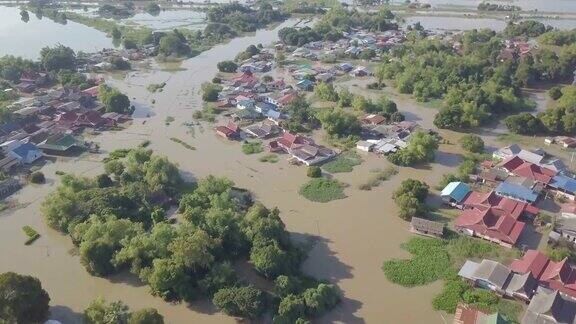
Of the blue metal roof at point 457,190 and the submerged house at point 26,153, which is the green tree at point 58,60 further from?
the blue metal roof at point 457,190

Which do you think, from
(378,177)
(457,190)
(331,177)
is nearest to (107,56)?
(331,177)

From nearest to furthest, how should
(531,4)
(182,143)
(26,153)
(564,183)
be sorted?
(564,183)
(26,153)
(182,143)
(531,4)

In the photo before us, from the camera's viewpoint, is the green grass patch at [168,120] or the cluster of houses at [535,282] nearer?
the cluster of houses at [535,282]

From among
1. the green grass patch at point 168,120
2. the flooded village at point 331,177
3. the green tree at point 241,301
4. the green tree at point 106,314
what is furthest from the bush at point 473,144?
the green tree at point 106,314

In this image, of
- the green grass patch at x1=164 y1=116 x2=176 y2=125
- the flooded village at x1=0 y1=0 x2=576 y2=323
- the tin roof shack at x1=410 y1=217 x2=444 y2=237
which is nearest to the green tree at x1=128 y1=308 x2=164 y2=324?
the flooded village at x1=0 y1=0 x2=576 y2=323

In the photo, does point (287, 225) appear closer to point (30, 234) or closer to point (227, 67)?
point (30, 234)

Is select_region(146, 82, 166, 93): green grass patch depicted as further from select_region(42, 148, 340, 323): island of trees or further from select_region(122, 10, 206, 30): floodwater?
select_region(122, 10, 206, 30): floodwater
